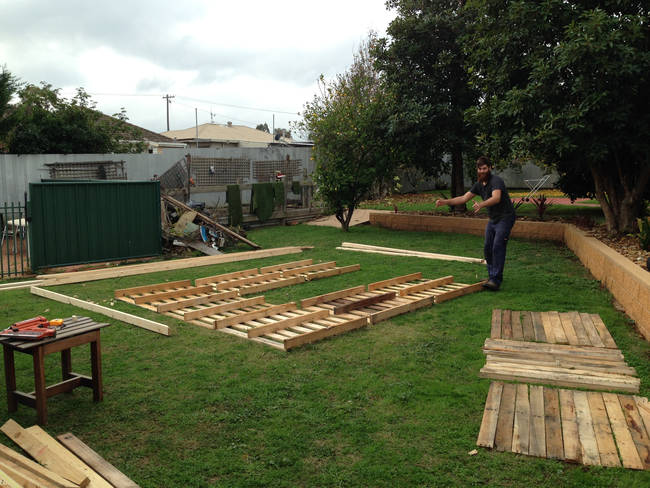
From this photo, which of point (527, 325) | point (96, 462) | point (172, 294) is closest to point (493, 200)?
point (527, 325)

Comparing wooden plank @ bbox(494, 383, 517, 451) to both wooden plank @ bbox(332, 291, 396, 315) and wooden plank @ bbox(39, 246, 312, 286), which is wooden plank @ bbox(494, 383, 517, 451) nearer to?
wooden plank @ bbox(332, 291, 396, 315)

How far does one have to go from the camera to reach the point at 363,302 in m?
7.29

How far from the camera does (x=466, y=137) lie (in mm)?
15984

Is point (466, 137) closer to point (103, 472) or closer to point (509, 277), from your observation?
point (509, 277)

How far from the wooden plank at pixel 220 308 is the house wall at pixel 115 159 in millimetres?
9229

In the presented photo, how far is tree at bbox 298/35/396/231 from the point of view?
15.6 meters

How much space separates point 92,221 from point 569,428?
980cm

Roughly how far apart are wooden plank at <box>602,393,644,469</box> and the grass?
0.17 m

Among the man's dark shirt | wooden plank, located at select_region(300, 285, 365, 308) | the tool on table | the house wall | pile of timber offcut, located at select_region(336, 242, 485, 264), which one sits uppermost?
the house wall

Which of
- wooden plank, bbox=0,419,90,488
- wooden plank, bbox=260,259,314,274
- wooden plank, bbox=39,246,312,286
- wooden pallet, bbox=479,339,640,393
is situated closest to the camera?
wooden plank, bbox=0,419,90,488

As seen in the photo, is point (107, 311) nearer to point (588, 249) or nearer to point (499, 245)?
point (499, 245)

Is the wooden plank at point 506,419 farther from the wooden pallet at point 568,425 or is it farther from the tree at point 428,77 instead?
the tree at point 428,77

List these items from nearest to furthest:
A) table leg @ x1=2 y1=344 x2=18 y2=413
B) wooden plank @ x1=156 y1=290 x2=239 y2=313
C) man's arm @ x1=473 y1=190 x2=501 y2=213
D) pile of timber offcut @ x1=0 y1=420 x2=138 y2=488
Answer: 1. pile of timber offcut @ x1=0 y1=420 x2=138 y2=488
2. table leg @ x1=2 y1=344 x2=18 y2=413
3. wooden plank @ x1=156 y1=290 x2=239 y2=313
4. man's arm @ x1=473 y1=190 x2=501 y2=213

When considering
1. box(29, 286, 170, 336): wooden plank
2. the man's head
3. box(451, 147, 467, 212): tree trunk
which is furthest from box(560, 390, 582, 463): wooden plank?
box(451, 147, 467, 212): tree trunk
